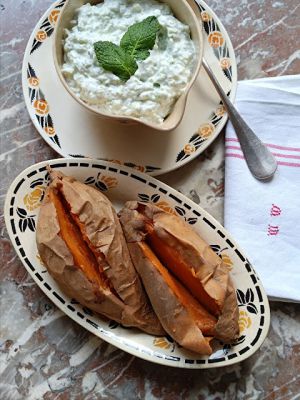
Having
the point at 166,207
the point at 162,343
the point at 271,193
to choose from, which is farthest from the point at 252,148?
the point at 162,343

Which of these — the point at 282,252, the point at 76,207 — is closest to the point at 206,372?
the point at 282,252

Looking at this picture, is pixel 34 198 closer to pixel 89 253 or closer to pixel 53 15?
pixel 89 253

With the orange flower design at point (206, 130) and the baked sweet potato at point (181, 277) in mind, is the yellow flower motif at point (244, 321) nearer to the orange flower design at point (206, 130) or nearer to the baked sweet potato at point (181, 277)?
the baked sweet potato at point (181, 277)

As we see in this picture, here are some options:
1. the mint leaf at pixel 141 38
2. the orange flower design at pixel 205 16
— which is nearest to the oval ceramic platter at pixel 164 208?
the mint leaf at pixel 141 38

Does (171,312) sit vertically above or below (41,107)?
below

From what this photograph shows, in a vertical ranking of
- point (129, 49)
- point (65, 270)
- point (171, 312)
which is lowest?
point (171, 312)
